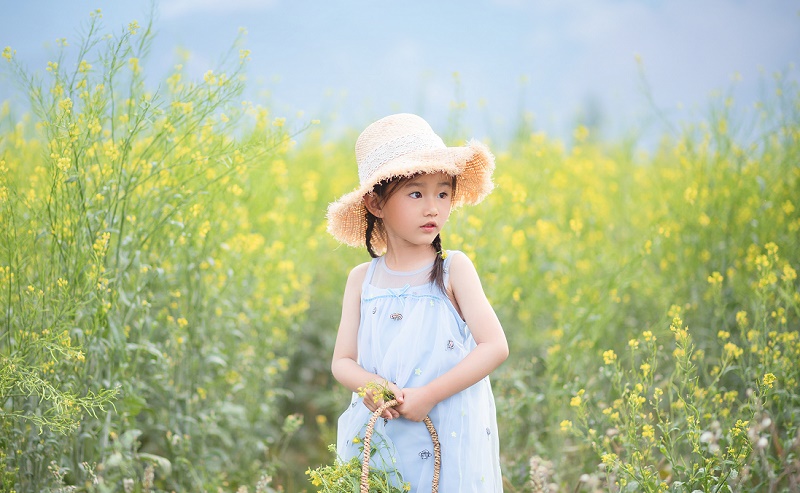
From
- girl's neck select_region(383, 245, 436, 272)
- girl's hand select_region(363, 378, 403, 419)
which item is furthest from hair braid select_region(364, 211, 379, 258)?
girl's hand select_region(363, 378, 403, 419)

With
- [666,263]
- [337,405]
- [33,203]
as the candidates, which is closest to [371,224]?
[33,203]

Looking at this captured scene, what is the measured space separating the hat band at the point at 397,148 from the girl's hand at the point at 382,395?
56 centimetres

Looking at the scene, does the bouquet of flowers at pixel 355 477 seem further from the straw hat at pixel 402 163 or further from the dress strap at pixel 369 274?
the straw hat at pixel 402 163

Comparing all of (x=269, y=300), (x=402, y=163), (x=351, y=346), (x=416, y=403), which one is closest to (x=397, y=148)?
(x=402, y=163)

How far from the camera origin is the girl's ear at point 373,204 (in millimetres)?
2226

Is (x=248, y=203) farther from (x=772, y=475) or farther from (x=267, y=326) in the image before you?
(x=772, y=475)

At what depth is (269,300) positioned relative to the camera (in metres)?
3.54

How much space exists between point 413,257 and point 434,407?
1.39 feet

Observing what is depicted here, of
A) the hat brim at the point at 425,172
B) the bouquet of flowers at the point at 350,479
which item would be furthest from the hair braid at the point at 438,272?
the bouquet of flowers at the point at 350,479

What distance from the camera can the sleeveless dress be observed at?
6.69 ft

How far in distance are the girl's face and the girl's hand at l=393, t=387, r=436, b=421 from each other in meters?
0.40

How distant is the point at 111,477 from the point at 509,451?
5.11 ft

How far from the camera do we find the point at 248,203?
3678 mm

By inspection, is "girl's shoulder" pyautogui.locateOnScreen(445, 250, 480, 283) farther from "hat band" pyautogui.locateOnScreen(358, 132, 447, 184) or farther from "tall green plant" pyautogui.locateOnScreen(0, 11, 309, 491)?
"tall green plant" pyautogui.locateOnScreen(0, 11, 309, 491)
